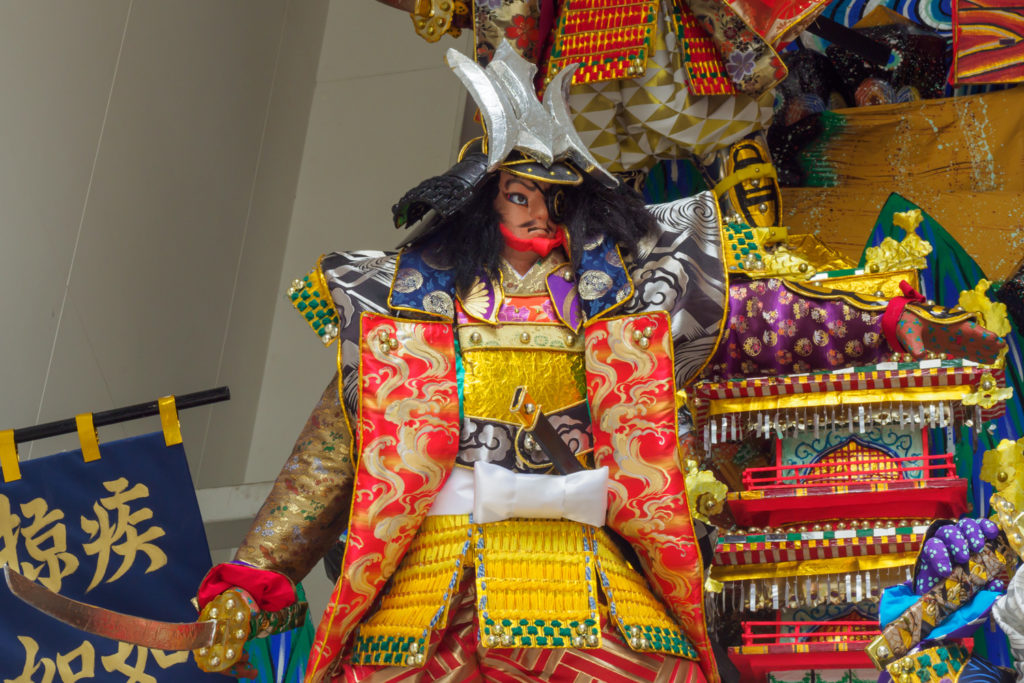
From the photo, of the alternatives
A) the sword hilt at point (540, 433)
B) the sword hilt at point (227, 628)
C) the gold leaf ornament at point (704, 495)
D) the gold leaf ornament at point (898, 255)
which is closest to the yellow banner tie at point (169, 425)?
the sword hilt at point (227, 628)

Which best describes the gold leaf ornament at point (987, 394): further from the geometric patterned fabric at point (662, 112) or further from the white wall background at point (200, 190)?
the white wall background at point (200, 190)

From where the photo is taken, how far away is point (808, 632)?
99.0 inches

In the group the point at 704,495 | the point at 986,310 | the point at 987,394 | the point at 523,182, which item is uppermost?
the point at 523,182

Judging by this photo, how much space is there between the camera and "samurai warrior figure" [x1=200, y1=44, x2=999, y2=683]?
7.41 feet

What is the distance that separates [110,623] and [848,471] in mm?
1299

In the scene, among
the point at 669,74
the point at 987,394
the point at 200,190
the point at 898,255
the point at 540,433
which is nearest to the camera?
the point at 540,433

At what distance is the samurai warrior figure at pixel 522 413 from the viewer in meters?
2.26

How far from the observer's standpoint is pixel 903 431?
8.71 ft

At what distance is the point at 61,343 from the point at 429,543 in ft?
3.81

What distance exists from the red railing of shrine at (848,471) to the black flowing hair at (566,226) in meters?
0.49

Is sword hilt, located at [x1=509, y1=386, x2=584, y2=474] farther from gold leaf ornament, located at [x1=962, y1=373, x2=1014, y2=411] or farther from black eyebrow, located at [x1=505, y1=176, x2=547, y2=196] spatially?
gold leaf ornament, located at [x1=962, y1=373, x2=1014, y2=411]

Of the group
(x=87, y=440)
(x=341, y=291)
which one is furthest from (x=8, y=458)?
(x=341, y=291)

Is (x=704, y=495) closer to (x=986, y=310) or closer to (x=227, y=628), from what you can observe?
(x=986, y=310)

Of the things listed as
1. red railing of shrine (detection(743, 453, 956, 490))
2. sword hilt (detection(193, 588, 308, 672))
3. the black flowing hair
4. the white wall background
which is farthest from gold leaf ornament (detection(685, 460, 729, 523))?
the white wall background
